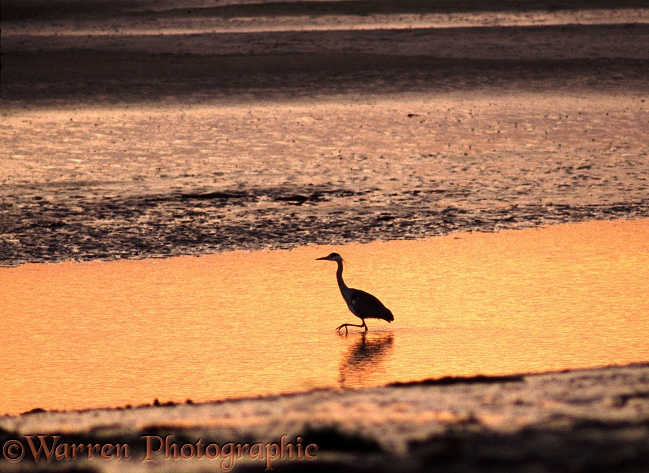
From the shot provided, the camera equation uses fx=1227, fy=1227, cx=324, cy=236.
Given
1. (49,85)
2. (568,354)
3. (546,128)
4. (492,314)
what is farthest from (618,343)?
(49,85)

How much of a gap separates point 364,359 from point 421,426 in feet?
12.5

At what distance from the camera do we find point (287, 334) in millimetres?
9961

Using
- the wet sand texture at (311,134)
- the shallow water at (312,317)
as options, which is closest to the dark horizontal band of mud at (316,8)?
the wet sand texture at (311,134)

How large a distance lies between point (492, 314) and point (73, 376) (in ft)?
11.9

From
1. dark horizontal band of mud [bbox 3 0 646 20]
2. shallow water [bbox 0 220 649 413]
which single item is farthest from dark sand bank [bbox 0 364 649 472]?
dark horizontal band of mud [bbox 3 0 646 20]

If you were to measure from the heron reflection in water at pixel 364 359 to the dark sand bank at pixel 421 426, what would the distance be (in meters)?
1.81

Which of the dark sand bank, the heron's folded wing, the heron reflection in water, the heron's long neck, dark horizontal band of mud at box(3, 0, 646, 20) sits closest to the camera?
the dark sand bank

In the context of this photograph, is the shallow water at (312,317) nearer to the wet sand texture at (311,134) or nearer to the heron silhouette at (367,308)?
the heron silhouette at (367,308)

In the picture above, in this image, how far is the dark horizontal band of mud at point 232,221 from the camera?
42.8ft

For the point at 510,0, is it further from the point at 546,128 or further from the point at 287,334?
the point at 287,334

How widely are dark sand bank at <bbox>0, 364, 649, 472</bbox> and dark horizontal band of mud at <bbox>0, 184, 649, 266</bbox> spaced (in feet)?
19.9

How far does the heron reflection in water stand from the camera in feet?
29.0

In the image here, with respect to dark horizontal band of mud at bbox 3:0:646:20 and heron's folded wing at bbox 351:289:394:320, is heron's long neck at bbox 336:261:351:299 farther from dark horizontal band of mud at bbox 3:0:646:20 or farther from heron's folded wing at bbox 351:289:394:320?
dark horizontal band of mud at bbox 3:0:646:20

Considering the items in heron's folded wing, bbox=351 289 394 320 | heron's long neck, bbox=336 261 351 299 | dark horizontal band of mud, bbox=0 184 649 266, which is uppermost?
dark horizontal band of mud, bbox=0 184 649 266
